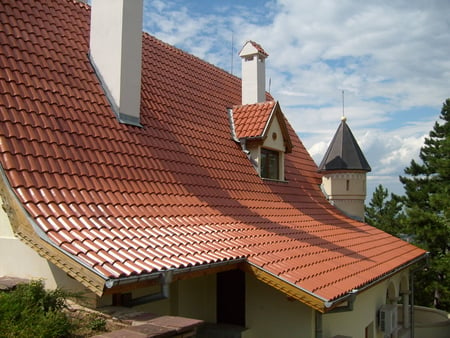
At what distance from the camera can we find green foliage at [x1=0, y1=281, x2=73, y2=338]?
12.3 feet

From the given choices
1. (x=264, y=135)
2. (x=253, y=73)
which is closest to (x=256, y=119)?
(x=264, y=135)

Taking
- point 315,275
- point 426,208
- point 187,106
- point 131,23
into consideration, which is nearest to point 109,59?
point 131,23

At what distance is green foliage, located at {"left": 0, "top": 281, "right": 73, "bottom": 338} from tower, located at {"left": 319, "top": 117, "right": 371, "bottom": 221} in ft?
34.2

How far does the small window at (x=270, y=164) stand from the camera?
11005mm

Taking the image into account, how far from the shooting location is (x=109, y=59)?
25.6 feet

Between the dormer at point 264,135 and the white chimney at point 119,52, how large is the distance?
3.47m

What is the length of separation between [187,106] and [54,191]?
505 centimetres

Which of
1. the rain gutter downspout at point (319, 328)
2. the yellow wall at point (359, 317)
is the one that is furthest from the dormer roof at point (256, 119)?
the rain gutter downspout at point (319, 328)

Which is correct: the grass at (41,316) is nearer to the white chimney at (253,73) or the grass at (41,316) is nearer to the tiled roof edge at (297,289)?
the tiled roof edge at (297,289)

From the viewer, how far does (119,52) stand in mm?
7699

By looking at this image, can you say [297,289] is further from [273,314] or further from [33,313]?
[33,313]

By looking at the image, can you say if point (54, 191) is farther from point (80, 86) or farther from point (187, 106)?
point (187, 106)

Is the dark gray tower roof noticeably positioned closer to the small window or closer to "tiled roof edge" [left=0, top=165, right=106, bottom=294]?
the small window

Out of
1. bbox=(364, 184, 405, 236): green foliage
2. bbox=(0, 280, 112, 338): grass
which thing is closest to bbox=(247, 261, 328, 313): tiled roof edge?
bbox=(0, 280, 112, 338): grass
